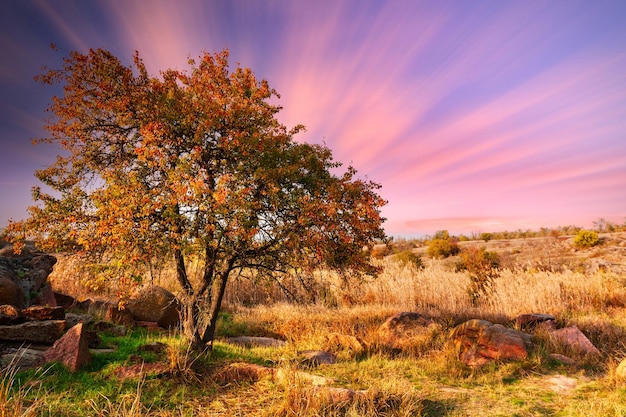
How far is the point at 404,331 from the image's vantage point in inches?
397

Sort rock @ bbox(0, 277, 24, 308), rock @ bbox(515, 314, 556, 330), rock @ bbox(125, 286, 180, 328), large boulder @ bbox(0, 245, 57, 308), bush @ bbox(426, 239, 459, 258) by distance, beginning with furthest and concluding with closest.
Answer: bush @ bbox(426, 239, 459, 258) → rock @ bbox(125, 286, 180, 328) → rock @ bbox(515, 314, 556, 330) → large boulder @ bbox(0, 245, 57, 308) → rock @ bbox(0, 277, 24, 308)

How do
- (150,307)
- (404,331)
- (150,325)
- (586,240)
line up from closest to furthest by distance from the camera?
(404,331) < (150,325) < (150,307) < (586,240)

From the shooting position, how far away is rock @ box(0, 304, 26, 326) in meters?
7.70

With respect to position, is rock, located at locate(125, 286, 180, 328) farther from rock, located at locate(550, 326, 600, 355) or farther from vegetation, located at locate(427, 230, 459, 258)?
vegetation, located at locate(427, 230, 459, 258)

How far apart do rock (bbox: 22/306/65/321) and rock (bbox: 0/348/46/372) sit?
1742 mm

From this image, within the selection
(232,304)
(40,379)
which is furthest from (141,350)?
(232,304)

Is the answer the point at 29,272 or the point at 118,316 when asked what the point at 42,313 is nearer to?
the point at 118,316

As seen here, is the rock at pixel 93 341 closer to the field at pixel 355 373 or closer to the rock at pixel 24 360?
the field at pixel 355 373

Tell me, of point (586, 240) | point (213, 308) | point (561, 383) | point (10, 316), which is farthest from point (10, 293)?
point (586, 240)

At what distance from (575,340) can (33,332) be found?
11.6 metres

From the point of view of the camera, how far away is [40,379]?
19.1 ft

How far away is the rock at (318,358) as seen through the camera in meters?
7.98

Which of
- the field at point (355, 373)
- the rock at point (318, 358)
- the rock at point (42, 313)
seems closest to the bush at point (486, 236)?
the field at point (355, 373)

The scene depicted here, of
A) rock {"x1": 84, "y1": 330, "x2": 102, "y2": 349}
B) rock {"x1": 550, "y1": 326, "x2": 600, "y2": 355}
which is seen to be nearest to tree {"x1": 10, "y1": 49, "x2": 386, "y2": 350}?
rock {"x1": 84, "y1": 330, "x2": 102, "y2": 349}
